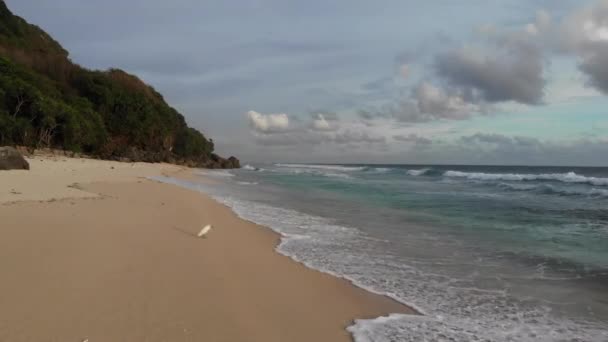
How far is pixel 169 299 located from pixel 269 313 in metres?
0.89

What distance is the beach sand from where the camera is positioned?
9.43 feet

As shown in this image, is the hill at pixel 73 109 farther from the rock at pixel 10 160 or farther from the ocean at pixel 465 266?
the ocean at pixel 465 266

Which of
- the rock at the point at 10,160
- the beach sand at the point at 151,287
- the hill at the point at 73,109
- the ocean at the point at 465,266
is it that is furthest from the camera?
the hill at the point at 73,109

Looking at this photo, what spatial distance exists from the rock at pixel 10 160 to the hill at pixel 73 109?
15.8 metres

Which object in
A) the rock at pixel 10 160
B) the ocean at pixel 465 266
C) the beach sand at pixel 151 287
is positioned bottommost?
the ocean at pixel 465 266

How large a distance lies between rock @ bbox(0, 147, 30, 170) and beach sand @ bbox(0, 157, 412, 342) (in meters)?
7.37

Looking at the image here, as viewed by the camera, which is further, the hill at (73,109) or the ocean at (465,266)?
the hill at (73,109)

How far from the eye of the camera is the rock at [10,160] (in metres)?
12.5

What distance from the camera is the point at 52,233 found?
16.9 feet

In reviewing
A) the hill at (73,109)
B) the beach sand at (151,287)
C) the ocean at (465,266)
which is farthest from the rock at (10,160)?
the hill at (73,109)

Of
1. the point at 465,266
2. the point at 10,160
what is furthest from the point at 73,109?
the point at 465,266

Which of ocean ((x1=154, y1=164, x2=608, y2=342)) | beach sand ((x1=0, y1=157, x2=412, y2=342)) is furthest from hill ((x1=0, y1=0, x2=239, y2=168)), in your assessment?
beach sand ((x1=0, y1=157, x2=412, y2=342))

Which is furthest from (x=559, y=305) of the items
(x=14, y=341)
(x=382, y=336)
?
(x=14, y=341)

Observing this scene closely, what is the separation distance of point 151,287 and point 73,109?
3493 cm
